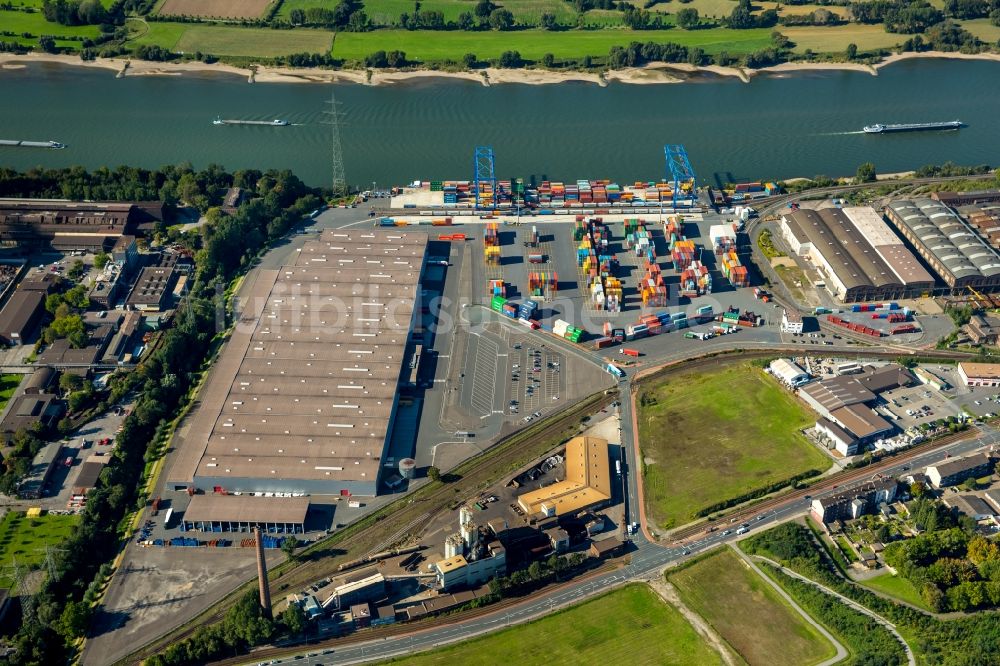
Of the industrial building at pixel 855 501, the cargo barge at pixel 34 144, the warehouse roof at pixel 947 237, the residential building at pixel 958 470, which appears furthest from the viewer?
the cargo barge at pixel 34 144

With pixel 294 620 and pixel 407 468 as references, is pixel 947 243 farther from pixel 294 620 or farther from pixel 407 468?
pixel 294 620

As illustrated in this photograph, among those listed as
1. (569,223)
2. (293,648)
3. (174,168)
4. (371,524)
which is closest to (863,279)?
(569,223)

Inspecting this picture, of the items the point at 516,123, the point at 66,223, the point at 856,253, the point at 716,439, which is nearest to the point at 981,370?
the point at 856,253

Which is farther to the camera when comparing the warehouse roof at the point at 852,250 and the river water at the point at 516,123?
the river water at the point at 516,123

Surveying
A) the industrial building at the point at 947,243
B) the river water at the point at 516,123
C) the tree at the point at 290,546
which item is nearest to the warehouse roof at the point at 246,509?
the tree at the point at 290,546

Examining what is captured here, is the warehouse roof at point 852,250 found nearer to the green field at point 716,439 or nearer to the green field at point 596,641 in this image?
the green field at point 716,439

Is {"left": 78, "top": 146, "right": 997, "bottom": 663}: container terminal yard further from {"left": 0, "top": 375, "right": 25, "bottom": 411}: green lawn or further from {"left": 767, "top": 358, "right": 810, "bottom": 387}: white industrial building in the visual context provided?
{"left": 0, "top": 375, "right": 25, "bottom": 411}: green lawn
